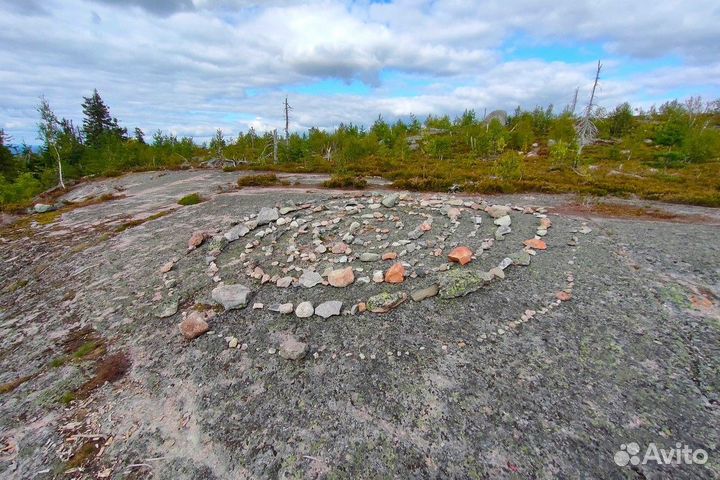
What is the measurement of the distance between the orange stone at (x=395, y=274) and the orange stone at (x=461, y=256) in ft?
4.43

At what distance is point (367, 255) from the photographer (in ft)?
26.6

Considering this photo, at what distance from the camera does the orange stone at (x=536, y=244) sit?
838 centimetres

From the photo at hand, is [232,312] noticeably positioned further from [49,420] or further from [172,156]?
[172,156]

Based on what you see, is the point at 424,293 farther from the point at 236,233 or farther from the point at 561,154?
the point at 561,154

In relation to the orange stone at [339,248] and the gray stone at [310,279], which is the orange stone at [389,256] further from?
the gray stone at [310,279]

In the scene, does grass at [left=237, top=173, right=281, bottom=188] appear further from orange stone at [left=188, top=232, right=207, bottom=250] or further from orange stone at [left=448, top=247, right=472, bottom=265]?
orange stone at [left=448, top=247, right=472, bottom=265]

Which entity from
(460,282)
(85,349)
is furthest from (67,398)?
(460,282)

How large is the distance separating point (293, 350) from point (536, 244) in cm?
686

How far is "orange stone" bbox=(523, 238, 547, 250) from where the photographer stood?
8.38 m

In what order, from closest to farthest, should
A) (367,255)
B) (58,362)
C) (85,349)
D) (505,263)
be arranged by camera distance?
1. (58,362)
2. (85,349)
3. (505,263)
4. (367,255)

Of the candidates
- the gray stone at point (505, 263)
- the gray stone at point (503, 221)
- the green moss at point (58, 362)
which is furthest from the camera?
the gray stone at point (503, 221)

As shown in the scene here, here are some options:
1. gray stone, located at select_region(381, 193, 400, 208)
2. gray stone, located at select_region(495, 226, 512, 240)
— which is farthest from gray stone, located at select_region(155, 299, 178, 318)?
gray stone, located at select_region(495, 226, 512, 240)

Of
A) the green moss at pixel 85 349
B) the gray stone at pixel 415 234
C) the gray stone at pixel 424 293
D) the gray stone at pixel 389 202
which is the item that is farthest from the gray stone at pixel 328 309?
the gray stone at pixel 389 202

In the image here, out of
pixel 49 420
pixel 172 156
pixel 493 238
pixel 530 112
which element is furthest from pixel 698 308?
pixel 530 112
